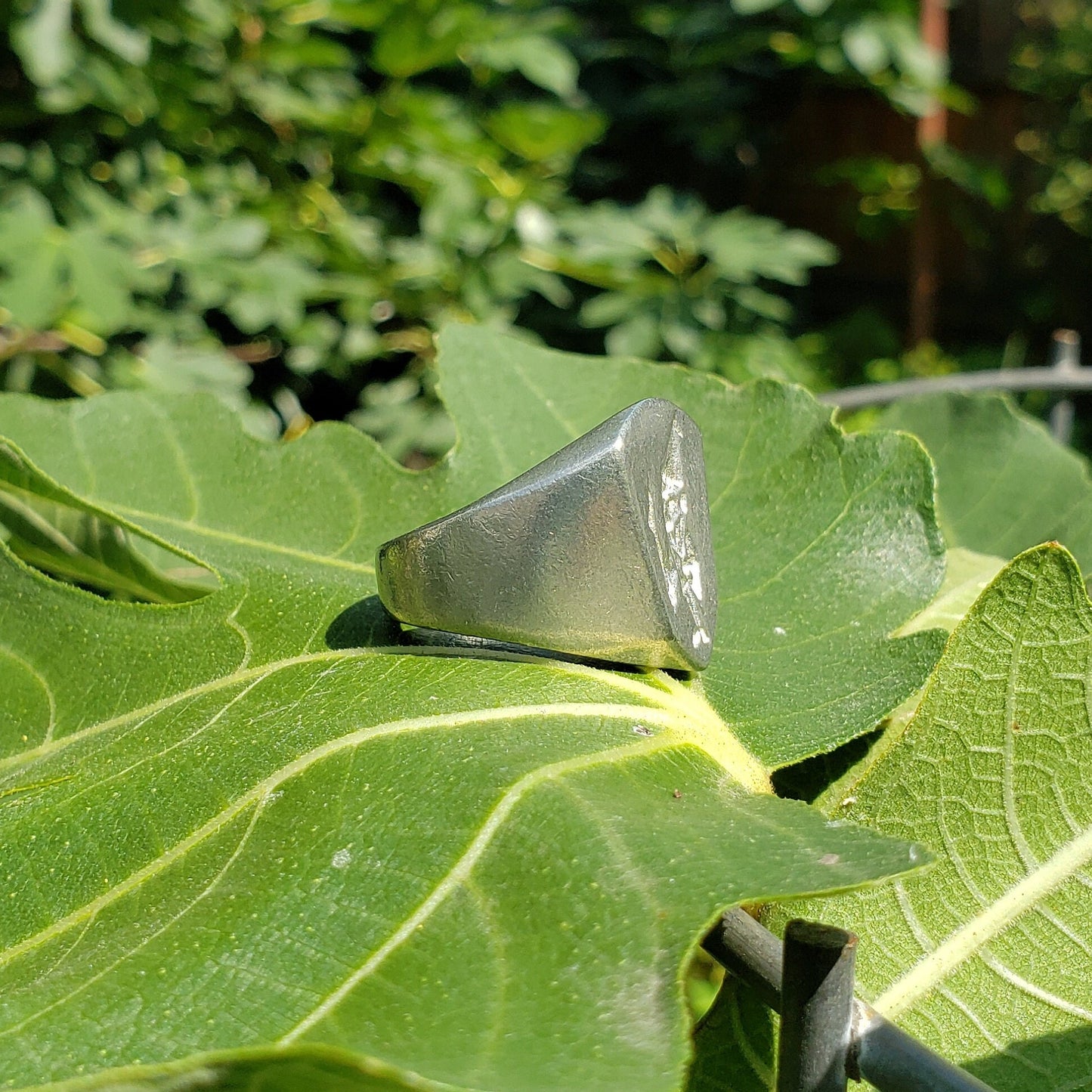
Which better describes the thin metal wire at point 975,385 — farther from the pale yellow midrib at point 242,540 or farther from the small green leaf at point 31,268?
the small green leaf at point 31,268

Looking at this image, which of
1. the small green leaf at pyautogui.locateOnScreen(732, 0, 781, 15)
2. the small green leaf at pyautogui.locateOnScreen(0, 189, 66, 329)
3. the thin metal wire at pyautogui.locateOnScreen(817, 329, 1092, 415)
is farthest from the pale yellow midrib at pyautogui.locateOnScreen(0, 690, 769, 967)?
the small green leaf at pyautogui.locateOnScreen(732, 0, 781, 15)

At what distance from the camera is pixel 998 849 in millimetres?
530

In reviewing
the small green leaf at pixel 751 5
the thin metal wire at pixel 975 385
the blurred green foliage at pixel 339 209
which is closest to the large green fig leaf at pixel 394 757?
the thin metal wire at pixel 975 385

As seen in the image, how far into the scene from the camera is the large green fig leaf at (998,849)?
502mm

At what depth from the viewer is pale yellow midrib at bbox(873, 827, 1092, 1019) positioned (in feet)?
1.69

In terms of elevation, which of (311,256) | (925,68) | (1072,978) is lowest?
(311,256)

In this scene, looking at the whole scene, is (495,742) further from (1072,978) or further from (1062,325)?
(1062,325)

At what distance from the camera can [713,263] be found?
252 cm

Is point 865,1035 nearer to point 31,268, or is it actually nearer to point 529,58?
point 31,268

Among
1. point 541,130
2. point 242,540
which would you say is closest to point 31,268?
point 541,130

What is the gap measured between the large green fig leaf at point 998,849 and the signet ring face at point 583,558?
0.13 metres

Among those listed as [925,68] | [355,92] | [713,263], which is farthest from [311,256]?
[925,68]

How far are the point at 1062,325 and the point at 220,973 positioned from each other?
180 inches

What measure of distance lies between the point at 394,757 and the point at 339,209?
85.6 inches
